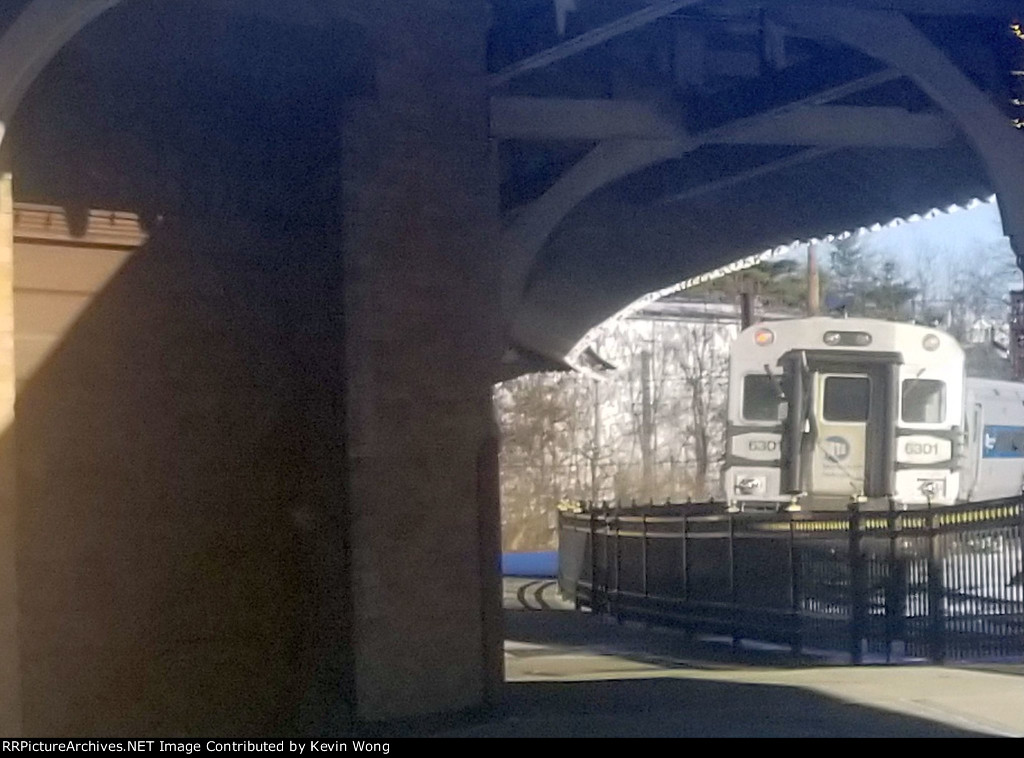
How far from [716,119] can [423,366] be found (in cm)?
419

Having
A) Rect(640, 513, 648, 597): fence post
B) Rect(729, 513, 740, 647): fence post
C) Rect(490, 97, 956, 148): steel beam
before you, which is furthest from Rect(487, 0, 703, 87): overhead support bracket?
Rect(640, 513, 648, 597): fence post

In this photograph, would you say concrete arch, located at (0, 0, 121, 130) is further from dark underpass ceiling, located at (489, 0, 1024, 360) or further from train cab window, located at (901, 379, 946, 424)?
train cab window, located at (901, 379, 946, 424)

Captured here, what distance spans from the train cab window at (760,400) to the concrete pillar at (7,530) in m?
14.1

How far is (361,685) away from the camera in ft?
29.2

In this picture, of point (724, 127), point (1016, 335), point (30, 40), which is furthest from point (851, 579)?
point (30, 40)

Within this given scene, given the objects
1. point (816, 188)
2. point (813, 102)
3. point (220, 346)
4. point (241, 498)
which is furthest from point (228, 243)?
point (816, 188)

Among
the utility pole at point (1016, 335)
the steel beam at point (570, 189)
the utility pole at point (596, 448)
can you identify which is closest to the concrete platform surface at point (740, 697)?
the steel beam at point (570, 189)

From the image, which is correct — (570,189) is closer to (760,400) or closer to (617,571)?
(617,571)

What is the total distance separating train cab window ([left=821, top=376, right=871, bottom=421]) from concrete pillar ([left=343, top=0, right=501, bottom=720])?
37.2ft

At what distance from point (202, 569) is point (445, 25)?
379cm

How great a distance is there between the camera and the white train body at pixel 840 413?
65.4ft

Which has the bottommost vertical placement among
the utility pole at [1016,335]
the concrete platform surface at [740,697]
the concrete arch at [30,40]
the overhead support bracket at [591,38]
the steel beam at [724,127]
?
the concrete platform surface at [740,697]

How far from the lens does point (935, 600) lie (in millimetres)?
12898

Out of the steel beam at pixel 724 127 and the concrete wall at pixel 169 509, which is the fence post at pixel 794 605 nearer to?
the steel beam at pixel 724 127
